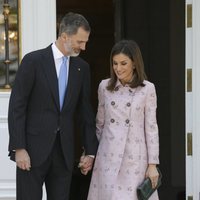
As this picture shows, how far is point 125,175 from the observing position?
134 inches

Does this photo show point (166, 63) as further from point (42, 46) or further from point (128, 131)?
point (128, 131)

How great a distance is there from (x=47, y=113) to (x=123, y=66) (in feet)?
1.67

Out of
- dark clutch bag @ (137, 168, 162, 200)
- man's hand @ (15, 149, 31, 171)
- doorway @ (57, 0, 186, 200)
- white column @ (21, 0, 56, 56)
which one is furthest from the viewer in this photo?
doorway @ (57, 0, 186, 200)

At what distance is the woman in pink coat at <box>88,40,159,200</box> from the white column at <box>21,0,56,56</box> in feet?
3.70

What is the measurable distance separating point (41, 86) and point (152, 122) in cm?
68

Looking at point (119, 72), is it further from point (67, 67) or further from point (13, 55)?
point (13, 55)

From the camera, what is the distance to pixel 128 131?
3.39 metres

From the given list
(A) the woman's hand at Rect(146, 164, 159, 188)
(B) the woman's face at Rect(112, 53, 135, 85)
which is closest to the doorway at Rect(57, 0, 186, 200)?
(A) the woman's hand at Rect(146, 164, 159, 188)

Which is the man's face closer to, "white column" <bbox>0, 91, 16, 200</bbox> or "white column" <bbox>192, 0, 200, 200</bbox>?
"white column" <bbox>0, 91, 16, 200</bbox>

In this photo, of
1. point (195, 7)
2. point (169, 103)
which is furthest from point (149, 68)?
point (195, 7)

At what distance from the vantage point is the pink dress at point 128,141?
11.1 feet

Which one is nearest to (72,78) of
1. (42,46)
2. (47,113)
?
(47,113)

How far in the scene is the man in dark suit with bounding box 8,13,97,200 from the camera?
3.25m

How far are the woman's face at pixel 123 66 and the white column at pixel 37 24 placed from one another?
1.17m
